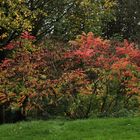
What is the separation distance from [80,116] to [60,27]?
6.06 metres

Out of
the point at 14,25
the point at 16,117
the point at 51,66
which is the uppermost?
the point at 14,25

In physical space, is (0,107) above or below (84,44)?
below

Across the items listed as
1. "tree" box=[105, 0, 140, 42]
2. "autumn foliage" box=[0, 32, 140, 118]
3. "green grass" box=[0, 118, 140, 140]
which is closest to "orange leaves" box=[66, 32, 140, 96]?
"autumn foliage" box=[0, 32, 140, 118]

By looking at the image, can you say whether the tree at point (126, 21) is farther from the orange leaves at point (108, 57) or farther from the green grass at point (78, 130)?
the green grass at point (78, 130)

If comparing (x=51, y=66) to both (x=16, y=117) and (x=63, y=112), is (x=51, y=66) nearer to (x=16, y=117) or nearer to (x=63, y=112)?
(x=63, y=112)

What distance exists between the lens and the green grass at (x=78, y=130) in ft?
36.5

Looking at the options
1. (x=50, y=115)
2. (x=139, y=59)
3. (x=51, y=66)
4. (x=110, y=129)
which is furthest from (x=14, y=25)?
(x=110, y=129)

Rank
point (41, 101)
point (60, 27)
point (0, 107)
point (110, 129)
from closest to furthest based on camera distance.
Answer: point (110, 129) < point (41, 101) < point (0, 107) < point (60, 27)

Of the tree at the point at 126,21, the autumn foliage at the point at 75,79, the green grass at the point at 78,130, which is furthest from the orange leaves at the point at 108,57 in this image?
the tree at the point at 126,21

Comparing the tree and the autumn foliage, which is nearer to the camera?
the autumn foliage

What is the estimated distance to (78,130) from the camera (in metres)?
12.0

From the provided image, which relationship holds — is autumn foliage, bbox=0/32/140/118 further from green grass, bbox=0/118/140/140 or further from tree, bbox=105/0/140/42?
tree, bbox=105/0/140/42

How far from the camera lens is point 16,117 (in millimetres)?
18891

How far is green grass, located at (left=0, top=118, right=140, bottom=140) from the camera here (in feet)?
36.5
